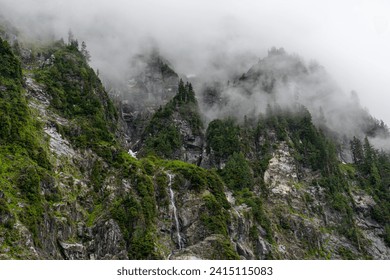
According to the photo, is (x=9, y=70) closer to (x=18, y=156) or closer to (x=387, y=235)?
(x=18, y=156)

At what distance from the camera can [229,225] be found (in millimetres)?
128000

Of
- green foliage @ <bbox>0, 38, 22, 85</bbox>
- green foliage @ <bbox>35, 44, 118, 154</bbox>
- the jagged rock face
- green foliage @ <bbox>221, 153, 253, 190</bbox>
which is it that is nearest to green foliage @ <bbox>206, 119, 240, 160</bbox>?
green foliage @ <bbox>221, 153, 253, 190</bbox>

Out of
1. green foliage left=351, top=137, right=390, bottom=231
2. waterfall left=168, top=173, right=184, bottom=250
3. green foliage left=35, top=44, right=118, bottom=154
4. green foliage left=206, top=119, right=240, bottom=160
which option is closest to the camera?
waterfall left=168, top=173, right=184, bottom=250

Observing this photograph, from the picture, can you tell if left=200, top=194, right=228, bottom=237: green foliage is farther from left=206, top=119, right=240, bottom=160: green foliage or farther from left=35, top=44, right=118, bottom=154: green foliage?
left=206, top=119, right=240, bottom=160: green foliage

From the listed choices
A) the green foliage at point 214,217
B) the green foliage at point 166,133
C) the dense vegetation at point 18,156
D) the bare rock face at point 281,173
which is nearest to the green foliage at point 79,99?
the dense vegetation at point 18,156

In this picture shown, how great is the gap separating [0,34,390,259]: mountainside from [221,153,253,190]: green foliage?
1.61 ft

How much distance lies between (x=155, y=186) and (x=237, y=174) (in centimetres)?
4053

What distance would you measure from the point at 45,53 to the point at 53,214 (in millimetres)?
108992

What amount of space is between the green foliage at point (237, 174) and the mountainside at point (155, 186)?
0.49 meters

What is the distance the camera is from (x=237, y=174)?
533ft

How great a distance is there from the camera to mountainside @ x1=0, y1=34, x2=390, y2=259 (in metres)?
102

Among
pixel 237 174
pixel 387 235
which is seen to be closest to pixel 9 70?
pixel 237 174

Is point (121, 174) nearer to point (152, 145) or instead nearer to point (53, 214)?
point (53, 214)
